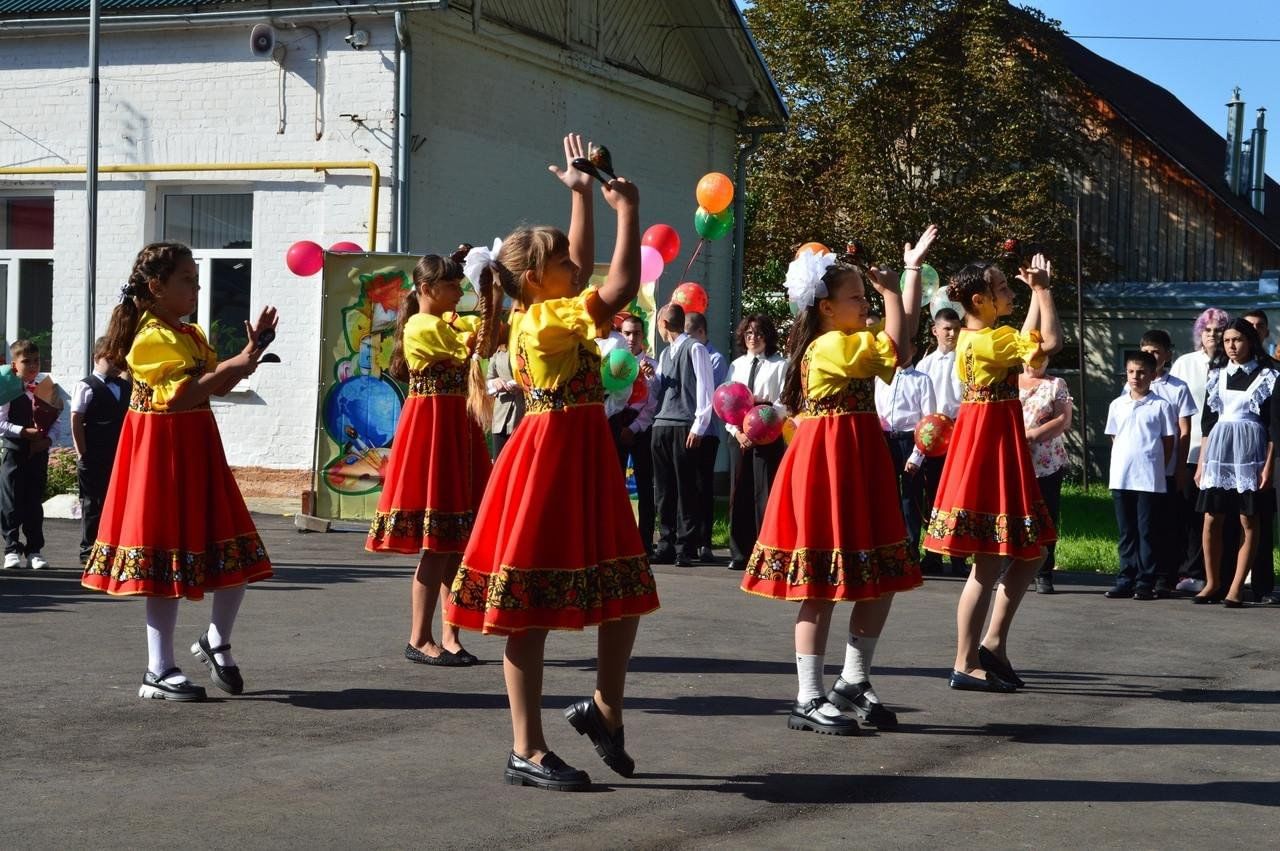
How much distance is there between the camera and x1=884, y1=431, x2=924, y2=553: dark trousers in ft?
41.9

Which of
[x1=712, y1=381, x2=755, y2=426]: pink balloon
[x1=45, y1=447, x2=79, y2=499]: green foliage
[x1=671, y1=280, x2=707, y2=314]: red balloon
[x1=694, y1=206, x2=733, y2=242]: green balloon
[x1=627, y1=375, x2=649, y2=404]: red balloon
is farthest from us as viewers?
[x1=45, y1=447, x2=79, y2=499]: green foliage

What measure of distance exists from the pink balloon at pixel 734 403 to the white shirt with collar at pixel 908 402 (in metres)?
1.18

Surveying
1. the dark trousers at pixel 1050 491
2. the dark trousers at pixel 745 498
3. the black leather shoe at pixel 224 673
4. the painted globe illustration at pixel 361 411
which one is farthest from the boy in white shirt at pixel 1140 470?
the black leather shoe at pixel 224 673

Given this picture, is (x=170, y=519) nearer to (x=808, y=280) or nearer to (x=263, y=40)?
(x=808, y=280)

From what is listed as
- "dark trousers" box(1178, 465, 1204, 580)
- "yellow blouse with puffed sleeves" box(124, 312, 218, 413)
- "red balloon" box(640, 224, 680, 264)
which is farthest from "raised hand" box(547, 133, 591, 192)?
"red balloon" box(640, 224, 680, 264)

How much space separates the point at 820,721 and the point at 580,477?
1.74 metres

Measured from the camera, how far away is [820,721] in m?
6.50

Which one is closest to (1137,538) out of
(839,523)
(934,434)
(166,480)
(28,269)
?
(934,434)

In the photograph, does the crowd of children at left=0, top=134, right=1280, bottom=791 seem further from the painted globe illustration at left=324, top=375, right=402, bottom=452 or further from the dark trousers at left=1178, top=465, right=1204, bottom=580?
the painted globe illustration at left=324, top=375, right=402, bottom=452

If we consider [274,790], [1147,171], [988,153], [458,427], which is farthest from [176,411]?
[1147,171]

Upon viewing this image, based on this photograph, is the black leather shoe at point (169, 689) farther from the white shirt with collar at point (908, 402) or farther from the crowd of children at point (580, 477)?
the white shirt with collar at point (908, 402)

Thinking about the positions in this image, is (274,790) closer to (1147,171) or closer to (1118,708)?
(1118,708)

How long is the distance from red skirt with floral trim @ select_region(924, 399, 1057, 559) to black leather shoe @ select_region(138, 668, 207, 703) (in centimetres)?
338

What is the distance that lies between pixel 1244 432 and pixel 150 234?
38.0 feet
